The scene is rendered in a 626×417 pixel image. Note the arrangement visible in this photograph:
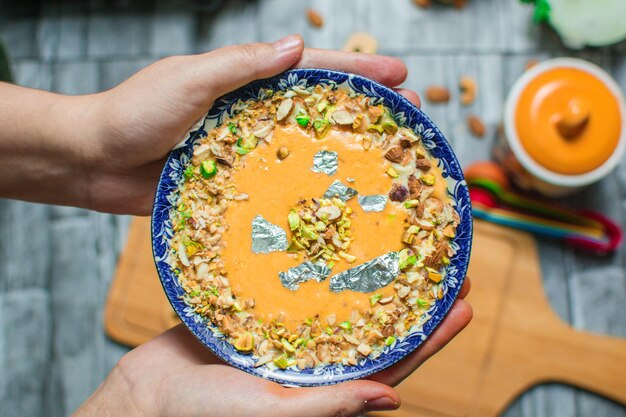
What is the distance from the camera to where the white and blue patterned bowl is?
2.62ft

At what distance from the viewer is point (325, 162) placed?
0.83m

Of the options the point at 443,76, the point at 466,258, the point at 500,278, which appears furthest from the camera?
the point at 443,76

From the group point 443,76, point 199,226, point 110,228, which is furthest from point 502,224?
point 110,228

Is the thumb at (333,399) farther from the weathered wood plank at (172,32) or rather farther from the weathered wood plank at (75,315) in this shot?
the weathered wood plank at (172,32)

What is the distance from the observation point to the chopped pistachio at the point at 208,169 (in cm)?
83

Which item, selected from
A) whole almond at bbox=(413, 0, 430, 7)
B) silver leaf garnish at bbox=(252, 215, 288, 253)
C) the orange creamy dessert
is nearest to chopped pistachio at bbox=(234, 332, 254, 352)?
the orange creamy dessert

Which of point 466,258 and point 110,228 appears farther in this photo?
point 110,228

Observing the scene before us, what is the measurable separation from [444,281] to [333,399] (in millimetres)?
211

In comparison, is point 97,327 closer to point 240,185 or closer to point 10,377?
point 10,377

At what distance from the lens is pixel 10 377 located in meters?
1.29

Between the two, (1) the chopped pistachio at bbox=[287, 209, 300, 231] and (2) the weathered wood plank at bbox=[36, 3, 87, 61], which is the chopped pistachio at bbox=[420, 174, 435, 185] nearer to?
(1) the chopped pistachio at bbox=[287, 209, 300, 231]

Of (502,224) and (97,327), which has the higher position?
(502,224)

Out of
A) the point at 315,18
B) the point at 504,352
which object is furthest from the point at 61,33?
the point at 504,352

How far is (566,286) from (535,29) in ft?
1.74
